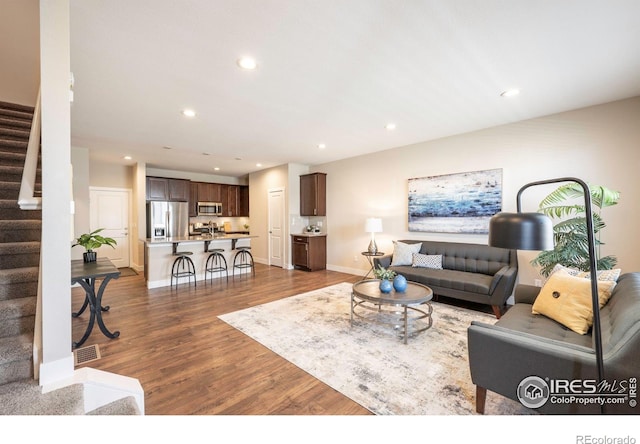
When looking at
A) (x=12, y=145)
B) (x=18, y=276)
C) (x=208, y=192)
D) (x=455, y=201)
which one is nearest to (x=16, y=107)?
(x=12, y=145)

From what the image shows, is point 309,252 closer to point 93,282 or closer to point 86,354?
point 93,282

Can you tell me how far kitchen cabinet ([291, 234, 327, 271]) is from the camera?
6.38m

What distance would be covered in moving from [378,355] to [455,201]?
305cm

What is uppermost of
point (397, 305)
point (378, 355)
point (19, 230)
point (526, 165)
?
point (526, 165)

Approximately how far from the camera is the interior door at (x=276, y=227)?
6.99m

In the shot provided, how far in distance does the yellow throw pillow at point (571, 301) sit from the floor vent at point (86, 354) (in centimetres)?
398

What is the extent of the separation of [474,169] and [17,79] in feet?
20.1

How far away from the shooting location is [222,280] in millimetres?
5555

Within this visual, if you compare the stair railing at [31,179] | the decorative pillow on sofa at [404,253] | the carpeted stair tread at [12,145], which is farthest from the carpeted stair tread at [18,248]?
the decorative pillow on sofa at [404,253]

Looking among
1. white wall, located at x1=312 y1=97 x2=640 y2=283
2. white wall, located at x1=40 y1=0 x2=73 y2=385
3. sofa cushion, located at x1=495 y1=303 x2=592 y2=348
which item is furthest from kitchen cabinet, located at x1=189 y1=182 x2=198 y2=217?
sofa cushion, located at x1=495 y1=303 x2=592 y2=348

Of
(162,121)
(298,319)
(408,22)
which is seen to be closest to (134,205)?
(162,121)

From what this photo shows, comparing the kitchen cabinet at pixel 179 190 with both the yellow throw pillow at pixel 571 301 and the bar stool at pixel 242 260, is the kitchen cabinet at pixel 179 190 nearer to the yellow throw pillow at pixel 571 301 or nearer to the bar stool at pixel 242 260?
the bar stool at pixel 242 260

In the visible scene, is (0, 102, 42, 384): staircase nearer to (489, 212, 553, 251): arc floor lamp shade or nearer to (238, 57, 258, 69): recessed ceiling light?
(238, 57, 258, 69): recessed ceiling light
